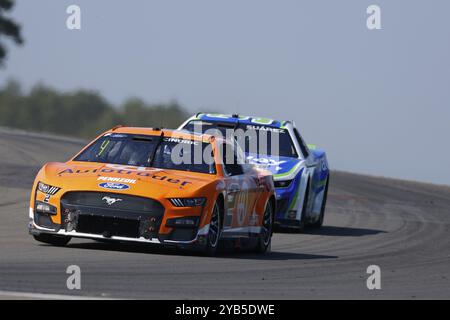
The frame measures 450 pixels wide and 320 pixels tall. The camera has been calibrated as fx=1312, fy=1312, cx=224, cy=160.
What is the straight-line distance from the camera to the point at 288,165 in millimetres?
17438

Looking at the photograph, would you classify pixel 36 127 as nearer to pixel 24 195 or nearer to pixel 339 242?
pixel 24 195

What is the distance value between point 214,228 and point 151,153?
1.10 metres

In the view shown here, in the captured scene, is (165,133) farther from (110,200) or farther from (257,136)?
(257,136)

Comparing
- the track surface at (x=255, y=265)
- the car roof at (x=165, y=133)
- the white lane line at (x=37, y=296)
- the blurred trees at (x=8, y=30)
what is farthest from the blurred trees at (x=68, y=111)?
the white lane line at (x=37, y=296)

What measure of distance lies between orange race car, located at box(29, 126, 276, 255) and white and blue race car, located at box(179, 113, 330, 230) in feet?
10.7

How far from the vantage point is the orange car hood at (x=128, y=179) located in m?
12.5

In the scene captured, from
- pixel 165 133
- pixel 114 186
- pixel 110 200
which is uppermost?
pixel 165 133

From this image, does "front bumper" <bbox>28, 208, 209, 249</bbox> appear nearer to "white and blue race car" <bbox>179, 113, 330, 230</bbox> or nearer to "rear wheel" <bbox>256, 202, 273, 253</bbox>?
"rear wheel" <bbox>256, 202, 273, 253</bbox>

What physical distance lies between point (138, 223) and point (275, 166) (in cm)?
522

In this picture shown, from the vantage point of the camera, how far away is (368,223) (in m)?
20.7

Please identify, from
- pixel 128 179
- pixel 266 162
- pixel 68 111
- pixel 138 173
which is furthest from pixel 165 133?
pixel 68 111

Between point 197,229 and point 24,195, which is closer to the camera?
point 197,229

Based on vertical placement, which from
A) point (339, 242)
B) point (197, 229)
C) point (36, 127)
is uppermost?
point (197, 229)

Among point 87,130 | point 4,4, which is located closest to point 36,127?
point 87,130
